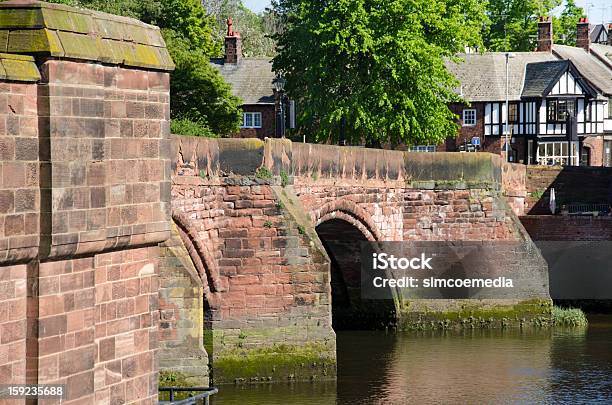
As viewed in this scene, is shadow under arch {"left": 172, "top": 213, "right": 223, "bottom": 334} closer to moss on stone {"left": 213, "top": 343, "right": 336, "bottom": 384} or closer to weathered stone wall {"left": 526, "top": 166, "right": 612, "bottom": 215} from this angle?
moss on stone {"left": 213, "top": 343, "right": 336, "bottom": 384}

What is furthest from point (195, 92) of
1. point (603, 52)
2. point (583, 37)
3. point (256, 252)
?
point (603, 52)

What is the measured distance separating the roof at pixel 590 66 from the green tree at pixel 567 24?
7.05 meters

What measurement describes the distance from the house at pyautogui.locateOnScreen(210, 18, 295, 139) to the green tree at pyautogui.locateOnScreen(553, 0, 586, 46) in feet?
64.9

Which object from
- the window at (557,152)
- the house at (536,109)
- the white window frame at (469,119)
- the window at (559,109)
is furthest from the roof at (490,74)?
the window at (557,152)

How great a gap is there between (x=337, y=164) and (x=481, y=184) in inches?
281

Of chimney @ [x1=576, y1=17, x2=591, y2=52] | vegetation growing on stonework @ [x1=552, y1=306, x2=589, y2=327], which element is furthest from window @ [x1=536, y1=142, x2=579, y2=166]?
vegetation growing on stonework @ [x1=552, y1=306, x2=589, y2=327]

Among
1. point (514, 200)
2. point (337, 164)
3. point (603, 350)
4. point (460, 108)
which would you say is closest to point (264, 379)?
point (337, 164)

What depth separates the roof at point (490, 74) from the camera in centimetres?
7256

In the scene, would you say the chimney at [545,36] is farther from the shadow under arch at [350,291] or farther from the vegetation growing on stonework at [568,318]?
the shadow under arch at [350,291]

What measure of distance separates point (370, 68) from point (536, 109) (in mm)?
21047

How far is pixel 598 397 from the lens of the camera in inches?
1094

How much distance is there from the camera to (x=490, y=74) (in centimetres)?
7356

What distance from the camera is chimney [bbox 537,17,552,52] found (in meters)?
77.4

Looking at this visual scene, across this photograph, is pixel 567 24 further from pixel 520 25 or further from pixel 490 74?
pixel 490 74
